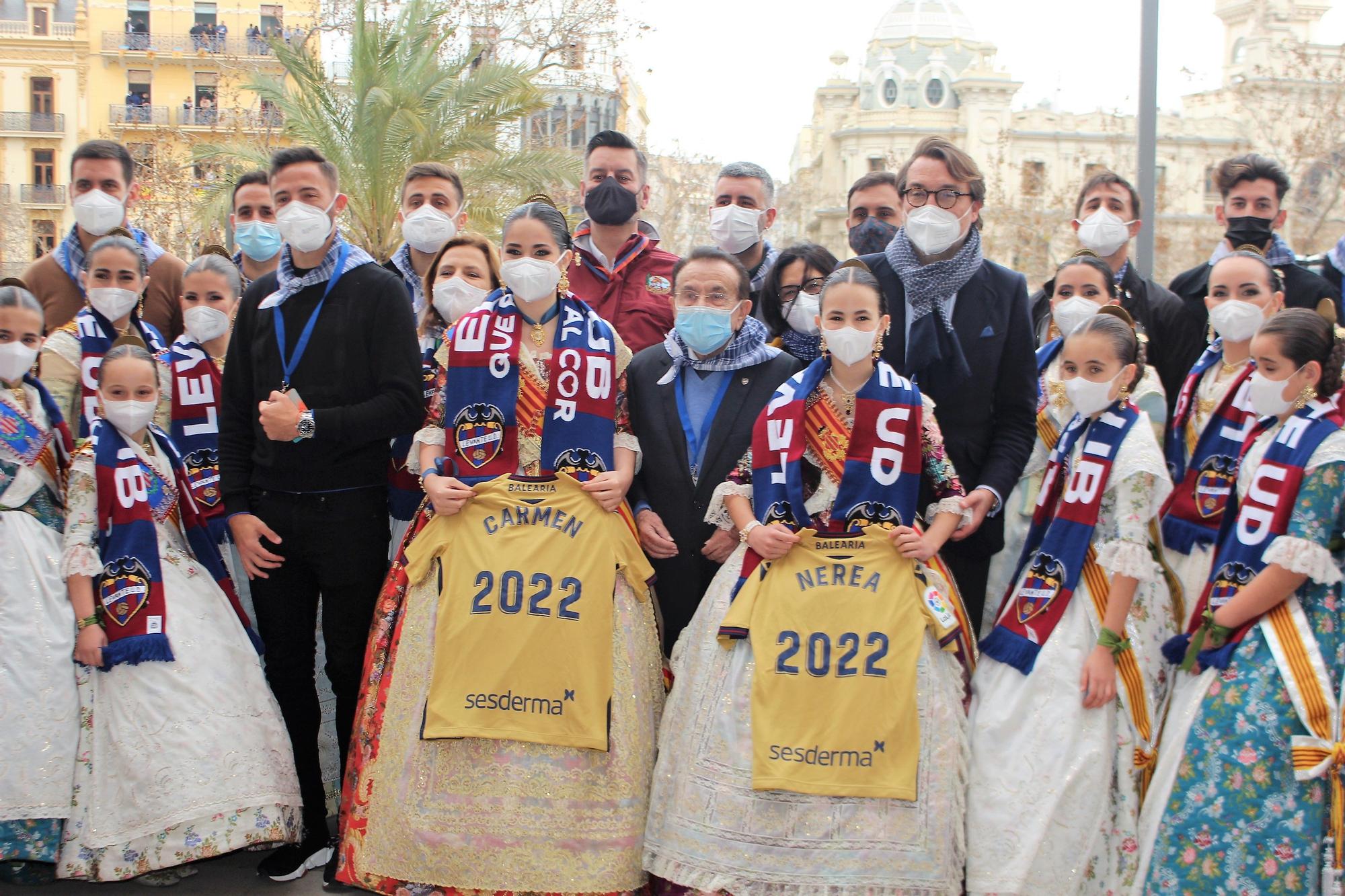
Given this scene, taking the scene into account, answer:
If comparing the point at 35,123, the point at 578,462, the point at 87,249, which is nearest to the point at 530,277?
the point at 578,462

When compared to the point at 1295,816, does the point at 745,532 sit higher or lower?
higher

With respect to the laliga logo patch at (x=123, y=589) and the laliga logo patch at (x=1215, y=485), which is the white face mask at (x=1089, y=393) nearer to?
the laliga logo patch at (x=1215, y=485)

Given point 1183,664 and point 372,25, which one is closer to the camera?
point 1183,664

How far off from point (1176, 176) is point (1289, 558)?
40752 millimetres

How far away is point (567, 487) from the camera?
4359 mm


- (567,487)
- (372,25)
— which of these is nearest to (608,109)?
(372,25)

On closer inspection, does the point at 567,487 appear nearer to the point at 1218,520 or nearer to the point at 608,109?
the point at 1218,520

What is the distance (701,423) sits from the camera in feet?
15.2

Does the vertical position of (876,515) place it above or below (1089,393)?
below

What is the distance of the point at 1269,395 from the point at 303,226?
3.48m

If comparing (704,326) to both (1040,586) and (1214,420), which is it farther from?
(1214,420)

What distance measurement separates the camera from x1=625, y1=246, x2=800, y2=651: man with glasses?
4551mm

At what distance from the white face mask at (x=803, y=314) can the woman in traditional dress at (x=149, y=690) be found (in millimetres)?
2592

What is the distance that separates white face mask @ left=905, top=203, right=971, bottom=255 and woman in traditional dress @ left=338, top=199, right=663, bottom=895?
120cm
